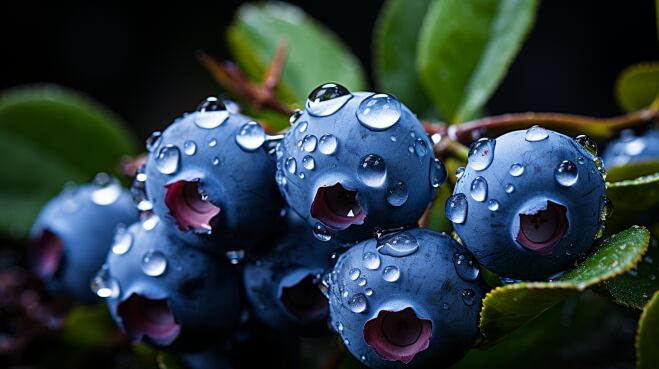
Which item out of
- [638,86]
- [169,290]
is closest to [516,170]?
[169,290]

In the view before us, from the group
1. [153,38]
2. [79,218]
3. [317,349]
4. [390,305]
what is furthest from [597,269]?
[153,38]

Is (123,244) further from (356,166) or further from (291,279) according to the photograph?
(356,166)

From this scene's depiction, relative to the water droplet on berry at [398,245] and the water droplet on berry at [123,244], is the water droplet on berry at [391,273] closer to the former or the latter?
the water droplet on berry at [398,245]

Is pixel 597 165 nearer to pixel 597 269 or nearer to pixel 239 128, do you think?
pixel 597 269

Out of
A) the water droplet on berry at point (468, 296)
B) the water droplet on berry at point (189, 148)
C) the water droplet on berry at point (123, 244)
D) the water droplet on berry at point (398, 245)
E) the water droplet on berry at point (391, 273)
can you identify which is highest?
the water droplet on berry at point (189, 148)

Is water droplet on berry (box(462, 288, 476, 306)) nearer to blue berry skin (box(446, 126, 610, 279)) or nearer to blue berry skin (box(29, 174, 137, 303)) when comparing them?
blue berry skin (box(446, 126, 610, 279))

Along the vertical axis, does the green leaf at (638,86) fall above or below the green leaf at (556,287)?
below

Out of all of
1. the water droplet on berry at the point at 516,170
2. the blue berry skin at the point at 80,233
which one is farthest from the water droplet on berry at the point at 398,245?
the blue berry skin at the point at 80,233
